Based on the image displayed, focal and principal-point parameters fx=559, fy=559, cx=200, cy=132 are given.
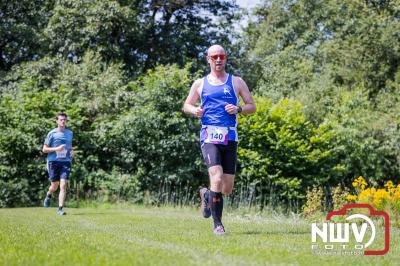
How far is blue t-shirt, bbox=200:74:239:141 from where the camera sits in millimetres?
7203

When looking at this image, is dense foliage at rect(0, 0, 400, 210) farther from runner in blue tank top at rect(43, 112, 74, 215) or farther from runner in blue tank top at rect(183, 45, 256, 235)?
runner in blue tank top at rect(183, 45, 256, 235)

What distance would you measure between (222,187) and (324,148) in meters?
14.5

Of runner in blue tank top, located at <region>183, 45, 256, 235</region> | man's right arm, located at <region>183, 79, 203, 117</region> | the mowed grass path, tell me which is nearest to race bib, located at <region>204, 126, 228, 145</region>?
runner in blue tank top, located at <region>183, 45, 256, 235</region>

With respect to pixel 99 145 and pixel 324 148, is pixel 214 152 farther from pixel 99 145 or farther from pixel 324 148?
pixel 324 148

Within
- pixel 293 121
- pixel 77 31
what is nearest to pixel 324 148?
pixel 293 121

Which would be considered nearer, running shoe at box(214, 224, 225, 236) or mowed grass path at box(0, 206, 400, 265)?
mowed grass path at box(0, 206, 400, 265)

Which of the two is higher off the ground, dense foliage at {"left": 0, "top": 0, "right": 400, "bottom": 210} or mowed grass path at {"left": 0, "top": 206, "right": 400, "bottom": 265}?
dense foliage at {"left": 0, "top": 0, "right": 400, "bottom": 210}

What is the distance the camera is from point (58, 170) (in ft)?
42.3

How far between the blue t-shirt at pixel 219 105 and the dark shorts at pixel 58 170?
20.5 feet

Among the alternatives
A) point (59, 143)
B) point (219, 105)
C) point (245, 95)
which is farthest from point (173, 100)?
point (219, 105)

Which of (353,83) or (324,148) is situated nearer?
(324,148)

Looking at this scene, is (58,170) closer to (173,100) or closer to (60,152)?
(60,152)

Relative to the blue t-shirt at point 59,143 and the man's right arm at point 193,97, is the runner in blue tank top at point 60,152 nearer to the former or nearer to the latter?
the blue t-shirt at point 59,143

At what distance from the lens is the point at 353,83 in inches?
1139
